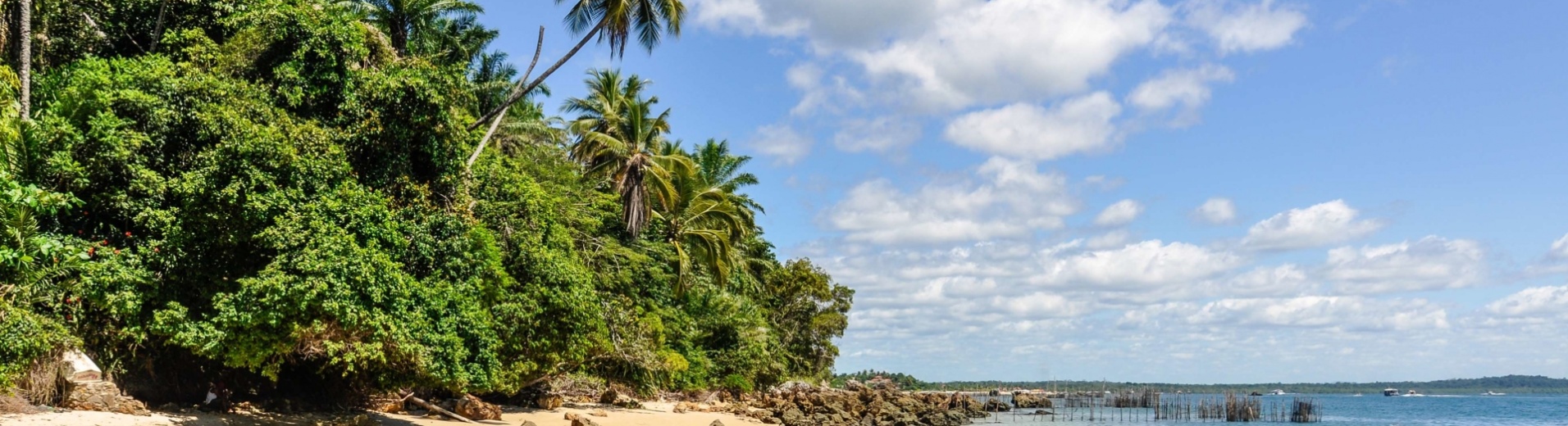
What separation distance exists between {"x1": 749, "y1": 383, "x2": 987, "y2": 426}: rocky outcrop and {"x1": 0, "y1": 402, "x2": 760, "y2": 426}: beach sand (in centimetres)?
176

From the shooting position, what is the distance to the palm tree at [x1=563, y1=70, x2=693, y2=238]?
29.7 m

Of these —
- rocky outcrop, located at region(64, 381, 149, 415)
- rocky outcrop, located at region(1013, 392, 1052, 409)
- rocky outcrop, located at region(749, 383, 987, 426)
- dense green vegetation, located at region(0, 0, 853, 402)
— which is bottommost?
rocky outcrop, located at region(1013, 392, 1052, 409)

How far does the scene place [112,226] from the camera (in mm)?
13289

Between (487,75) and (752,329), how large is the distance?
43.2 ft

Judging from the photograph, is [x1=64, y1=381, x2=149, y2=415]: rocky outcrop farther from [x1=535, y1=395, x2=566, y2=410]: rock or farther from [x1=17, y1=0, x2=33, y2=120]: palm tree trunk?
[x1=535, y1=395, x2=566, y2=410]: rock

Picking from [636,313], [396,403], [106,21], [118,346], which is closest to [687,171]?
[636,313]

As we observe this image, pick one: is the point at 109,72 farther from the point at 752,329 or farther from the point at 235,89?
the point at 752,329

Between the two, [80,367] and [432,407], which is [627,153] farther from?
[80,367]

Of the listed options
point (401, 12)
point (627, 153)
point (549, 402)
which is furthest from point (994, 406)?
point (401, 12)

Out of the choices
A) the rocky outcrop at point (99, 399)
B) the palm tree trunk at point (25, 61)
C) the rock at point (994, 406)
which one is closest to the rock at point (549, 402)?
the rocky outcrop at point (99, 399)

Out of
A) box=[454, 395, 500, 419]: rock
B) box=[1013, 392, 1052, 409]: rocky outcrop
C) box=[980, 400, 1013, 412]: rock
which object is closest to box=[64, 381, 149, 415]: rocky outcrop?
box=[454, 395, 500, 419]: rock

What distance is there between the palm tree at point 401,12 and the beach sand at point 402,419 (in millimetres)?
8944

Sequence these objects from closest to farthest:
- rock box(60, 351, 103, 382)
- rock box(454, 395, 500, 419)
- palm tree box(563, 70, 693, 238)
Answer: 1. rock box(60, 351, 103, 382)
2. rock box(454, 395, 500, 419)
3. palm tree box(563, 70, 693, 238)

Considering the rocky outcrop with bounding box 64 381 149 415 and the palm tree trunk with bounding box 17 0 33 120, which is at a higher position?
the palm tree trunk with bounding box 17 0 33 120
